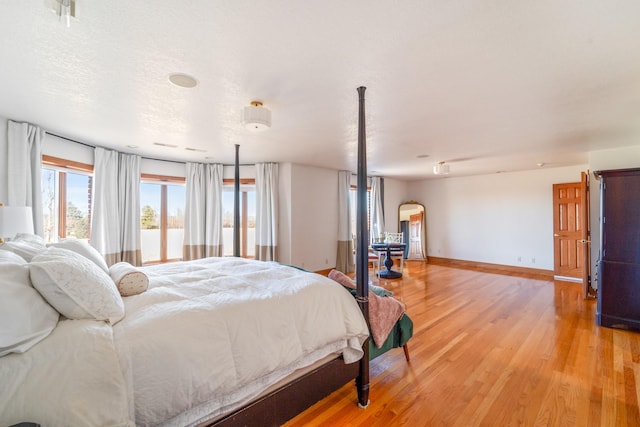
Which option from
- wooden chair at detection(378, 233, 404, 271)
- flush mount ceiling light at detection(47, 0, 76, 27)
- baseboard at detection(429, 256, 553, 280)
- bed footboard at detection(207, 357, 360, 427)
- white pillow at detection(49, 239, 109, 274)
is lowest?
baseboard at detection(429, 256, 553, 280)

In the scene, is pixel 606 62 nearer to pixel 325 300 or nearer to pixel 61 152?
pixel 325 300

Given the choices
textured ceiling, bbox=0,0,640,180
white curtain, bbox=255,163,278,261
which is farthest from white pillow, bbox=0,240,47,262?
white curtain, bbox=255,163,278,261

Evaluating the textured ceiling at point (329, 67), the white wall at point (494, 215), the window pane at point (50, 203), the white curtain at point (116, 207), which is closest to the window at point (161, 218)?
the white curtain at point (116, 207)

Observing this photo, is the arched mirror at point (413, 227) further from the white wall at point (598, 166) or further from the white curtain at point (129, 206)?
the white curtain at point (129, 206)

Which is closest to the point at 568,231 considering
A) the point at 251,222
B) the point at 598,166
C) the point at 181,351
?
the point at 598,166

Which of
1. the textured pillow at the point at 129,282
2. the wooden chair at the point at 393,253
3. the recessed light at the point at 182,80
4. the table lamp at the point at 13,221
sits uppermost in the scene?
the recessed light at the point at 182,80

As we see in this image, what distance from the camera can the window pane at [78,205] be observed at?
13.5ft

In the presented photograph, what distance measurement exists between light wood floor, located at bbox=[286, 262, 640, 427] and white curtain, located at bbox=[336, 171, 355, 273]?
2438mm

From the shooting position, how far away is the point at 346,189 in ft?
21.0

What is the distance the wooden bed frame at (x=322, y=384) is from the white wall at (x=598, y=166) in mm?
4243

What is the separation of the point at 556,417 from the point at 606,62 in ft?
7.79

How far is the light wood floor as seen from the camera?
183 centimetres

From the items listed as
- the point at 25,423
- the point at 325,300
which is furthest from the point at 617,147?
the point at 25,423

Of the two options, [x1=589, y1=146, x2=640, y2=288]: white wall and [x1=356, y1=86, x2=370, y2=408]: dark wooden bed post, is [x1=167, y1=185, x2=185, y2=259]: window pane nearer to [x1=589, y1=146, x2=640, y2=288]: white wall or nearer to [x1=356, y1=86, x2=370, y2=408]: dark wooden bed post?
[x1=356, y1=86, x2=370, y2=408]: dark wooden bed post
